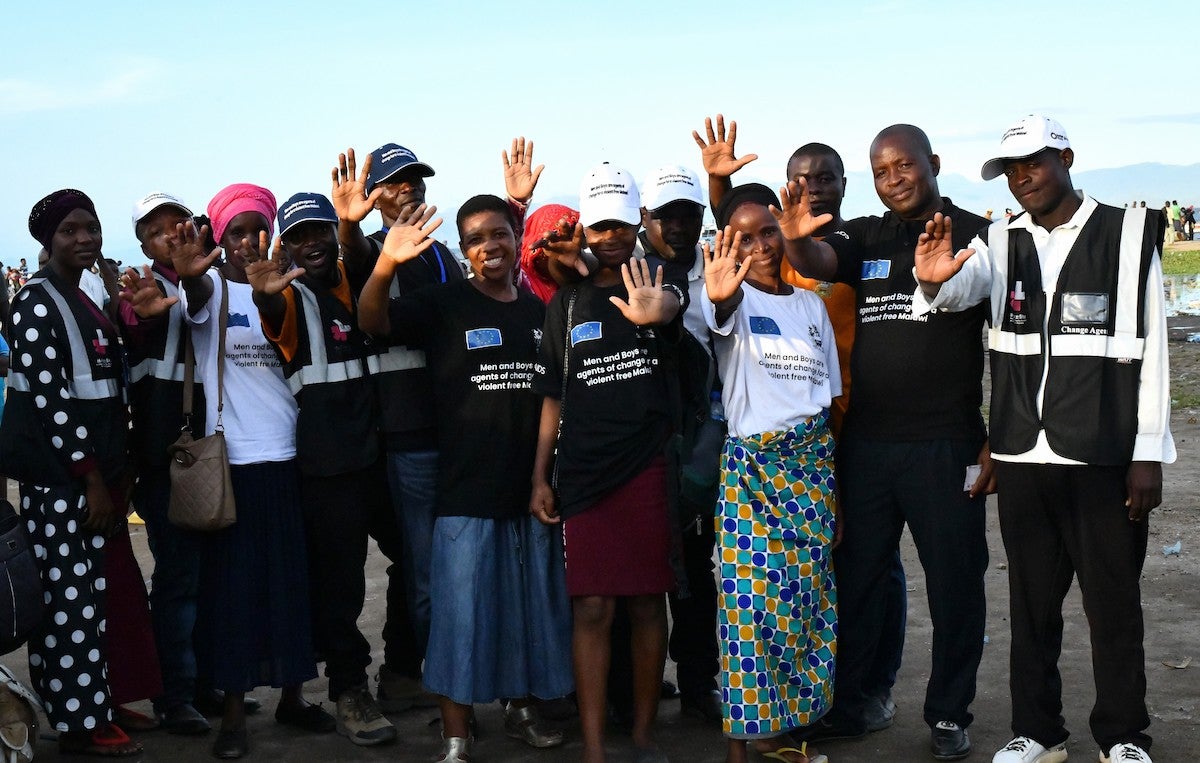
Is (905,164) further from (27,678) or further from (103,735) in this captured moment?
(27,678)

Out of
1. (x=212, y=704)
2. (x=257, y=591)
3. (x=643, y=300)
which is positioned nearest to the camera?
(x=643, y=300)

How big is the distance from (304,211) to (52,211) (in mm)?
1102

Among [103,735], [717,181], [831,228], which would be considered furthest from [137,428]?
[831,228]

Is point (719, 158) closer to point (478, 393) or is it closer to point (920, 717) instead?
point (478, 393)

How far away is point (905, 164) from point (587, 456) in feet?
5.61

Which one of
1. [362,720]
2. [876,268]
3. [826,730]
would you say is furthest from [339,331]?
[826,730]

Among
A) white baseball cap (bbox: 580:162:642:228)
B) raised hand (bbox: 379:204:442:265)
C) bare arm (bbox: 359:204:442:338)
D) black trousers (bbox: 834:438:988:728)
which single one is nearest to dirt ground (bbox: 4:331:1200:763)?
black trousers (bbox: 834:438:988:728)

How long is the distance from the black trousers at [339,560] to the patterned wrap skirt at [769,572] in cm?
156

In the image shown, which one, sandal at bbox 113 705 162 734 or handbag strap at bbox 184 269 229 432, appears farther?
sandal at bbox 113 705 162 734

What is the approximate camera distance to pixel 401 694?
565 centimetres

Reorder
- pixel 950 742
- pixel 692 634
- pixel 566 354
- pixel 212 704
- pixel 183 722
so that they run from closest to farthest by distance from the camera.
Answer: pixel 566 354
pixel 950 742
pixel 183 722
pixel 692 634
pixel 212 704

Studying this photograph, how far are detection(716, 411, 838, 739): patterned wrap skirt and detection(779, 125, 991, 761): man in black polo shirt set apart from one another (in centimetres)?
28

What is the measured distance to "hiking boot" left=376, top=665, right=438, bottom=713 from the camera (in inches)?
221

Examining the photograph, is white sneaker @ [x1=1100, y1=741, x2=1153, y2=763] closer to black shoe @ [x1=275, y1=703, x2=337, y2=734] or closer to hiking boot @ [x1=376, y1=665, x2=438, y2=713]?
hiking boot @ [x1=376, y1=665, x2=438, y2=713]
